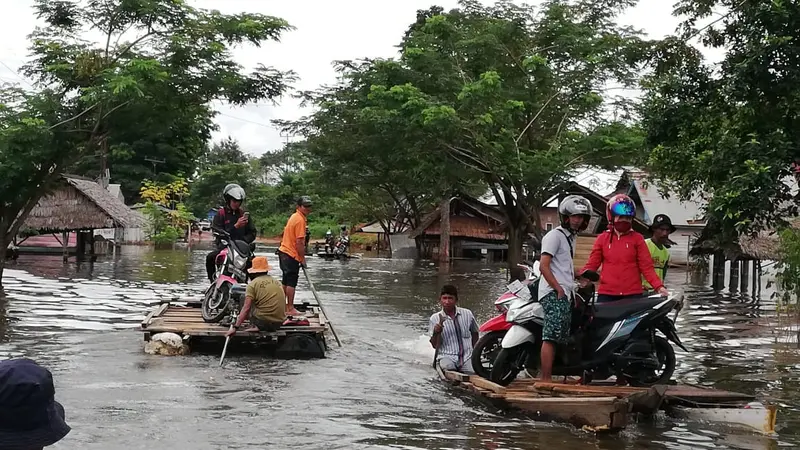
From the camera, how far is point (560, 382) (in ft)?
25.8

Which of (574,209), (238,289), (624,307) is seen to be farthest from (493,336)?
(238,289)

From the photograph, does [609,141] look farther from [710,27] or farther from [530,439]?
[530,439]

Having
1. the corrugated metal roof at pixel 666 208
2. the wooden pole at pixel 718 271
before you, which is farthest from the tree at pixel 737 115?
the corrugated metal roof at pixel 666 208

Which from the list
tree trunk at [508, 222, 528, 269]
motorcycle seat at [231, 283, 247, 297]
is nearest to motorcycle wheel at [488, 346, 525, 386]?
motorcycle seat at [231, 283, 247, 297]

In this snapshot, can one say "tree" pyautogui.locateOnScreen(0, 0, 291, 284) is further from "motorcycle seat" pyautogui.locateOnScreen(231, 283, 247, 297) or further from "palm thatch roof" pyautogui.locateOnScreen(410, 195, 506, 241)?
"palm thatch roof" pyautogui.locateOnScreen(410, 195, 506, 241)

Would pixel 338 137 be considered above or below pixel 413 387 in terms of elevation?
above

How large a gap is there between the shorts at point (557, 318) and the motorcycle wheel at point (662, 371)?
774 millimetres

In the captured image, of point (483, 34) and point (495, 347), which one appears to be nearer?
point (495, 347)

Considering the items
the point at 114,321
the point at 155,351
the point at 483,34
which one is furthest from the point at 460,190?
the point at 155,351

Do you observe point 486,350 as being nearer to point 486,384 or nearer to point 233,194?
point 486,384

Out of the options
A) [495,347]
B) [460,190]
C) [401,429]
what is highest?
[460,190]

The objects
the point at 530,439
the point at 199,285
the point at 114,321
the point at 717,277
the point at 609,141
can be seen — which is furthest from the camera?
the point at 717,277

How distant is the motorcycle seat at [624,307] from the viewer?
24.3ft

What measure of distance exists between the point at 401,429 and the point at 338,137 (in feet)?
90.7
